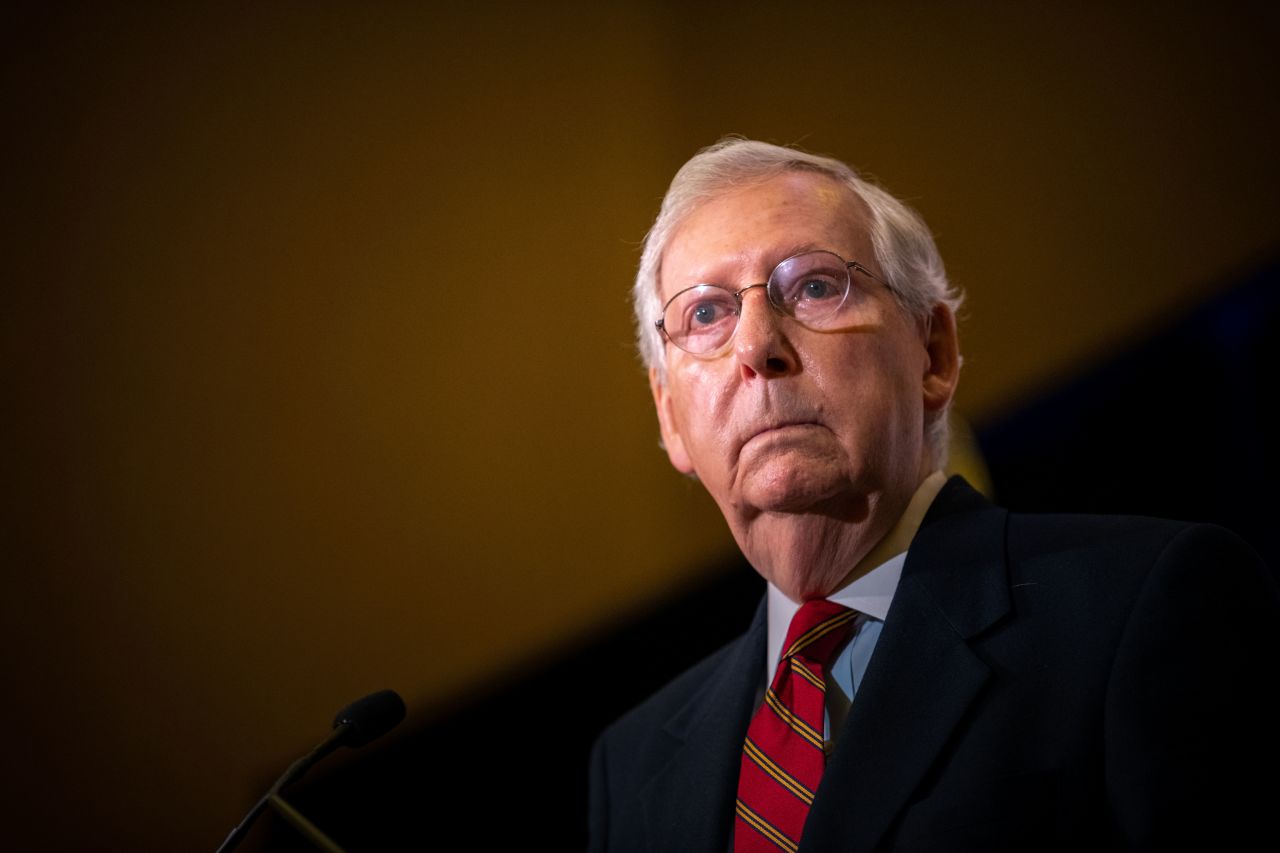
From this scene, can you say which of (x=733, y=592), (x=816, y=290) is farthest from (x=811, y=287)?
(x=733, y=592)

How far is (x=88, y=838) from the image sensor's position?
216 cm

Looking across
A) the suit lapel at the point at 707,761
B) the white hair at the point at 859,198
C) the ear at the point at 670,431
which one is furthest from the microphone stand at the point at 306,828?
the white hair at the point at 859,198

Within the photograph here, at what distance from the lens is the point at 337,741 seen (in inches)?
47.3

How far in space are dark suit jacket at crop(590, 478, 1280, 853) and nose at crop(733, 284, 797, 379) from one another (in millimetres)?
333

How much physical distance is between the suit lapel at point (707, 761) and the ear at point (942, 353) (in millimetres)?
503

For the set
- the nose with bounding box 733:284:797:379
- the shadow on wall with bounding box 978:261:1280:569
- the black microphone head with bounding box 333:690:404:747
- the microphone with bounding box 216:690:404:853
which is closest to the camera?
the microphone with bounding box 216:690:404:853

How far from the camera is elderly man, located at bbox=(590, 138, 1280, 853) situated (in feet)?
3.43

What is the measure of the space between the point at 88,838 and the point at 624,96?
240 cm

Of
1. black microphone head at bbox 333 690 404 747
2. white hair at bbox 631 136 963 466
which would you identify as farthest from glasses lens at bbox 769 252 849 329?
black microphone head at bbox 333 690 404 747

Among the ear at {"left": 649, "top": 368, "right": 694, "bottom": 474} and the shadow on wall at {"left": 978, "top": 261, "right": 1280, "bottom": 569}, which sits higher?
the ear at {"left": 649, "top": 368, "right": 694, "bottom": 474}

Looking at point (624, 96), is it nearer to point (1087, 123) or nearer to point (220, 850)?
point (1087, 123)

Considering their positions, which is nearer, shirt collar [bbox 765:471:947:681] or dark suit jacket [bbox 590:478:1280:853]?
dark suit jacket [bbox 590:478:1280:853]

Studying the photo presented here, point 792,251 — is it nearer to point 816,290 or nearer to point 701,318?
point 816,290

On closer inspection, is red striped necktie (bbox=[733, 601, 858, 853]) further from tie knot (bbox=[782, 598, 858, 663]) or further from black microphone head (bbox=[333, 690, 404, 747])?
black microphone head (bbox=[333, 690, 404, 747])
